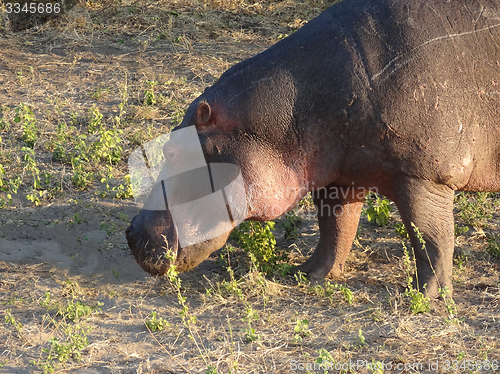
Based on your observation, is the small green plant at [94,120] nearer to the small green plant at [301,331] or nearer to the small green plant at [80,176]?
the small green plant at [80,176]

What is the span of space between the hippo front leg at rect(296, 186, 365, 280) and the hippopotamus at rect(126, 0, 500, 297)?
493 millimetres

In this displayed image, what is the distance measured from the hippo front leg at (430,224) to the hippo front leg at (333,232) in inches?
27.8

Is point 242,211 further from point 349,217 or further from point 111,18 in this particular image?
point 111,18

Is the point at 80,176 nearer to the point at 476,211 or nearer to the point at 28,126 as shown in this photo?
the point at 28,126

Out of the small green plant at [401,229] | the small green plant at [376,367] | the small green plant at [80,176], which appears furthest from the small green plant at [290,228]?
the small green plant at [376,367]

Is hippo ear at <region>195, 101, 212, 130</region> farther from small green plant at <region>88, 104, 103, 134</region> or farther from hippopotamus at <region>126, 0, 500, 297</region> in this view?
small green plant at <region>88, 104, 103, 134</region>

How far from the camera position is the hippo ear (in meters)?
4.34

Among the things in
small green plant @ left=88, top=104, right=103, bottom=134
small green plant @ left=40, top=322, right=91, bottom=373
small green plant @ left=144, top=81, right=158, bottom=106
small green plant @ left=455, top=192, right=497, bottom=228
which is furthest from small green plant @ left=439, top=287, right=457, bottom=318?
small green plant @ left=144, top=81, right=158, bottom=106

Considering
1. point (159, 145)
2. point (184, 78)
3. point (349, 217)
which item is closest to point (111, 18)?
point (184, 78)

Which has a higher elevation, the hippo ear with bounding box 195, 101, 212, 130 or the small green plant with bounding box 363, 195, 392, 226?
the hippo ear with bounding box 195, 101, 212, 130

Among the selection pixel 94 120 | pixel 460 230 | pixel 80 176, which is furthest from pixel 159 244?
pixel 94 120

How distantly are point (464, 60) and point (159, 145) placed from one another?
134 inches

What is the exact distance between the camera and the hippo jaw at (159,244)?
4457 mm

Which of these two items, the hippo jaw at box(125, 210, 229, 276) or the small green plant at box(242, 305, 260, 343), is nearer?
the small green plant at box(242, 305, 260, 343)
